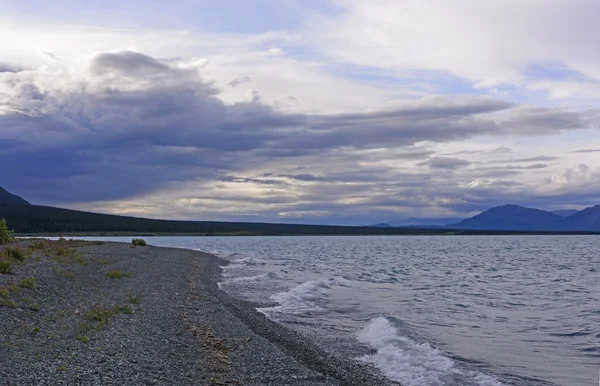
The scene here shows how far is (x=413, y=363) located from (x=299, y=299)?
1532 cm

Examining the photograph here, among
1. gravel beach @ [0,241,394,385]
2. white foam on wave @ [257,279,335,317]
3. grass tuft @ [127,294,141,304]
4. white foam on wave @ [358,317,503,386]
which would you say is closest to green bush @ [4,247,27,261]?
gravel beach @ [0,241,394,385]

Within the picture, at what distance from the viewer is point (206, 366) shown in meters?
14.5

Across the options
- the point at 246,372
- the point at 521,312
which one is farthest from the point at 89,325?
the point at 521,312

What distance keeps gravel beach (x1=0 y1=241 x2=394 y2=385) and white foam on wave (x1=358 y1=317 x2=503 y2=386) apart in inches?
38.2

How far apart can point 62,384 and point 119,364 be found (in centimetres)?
206

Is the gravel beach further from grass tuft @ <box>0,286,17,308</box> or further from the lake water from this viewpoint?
the lake water

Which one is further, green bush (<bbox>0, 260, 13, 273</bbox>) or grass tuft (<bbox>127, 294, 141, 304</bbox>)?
green bush (<bbox>0, 260, 13, 273</bbox>)

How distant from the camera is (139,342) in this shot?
51.7ft

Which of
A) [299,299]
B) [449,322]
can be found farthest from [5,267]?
[449,322]

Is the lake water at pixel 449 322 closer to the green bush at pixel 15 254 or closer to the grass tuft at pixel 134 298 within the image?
→ the grass tuft at pixel 134 298

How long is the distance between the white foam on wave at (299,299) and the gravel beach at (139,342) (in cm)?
237

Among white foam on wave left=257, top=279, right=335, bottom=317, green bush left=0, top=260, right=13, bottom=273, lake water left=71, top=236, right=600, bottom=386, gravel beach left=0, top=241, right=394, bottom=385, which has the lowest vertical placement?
lake water left=71, top=236, right=600, bottom=386

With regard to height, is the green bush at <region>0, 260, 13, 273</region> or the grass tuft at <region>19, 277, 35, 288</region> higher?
the green bush at <region>0, 260, 13, 273</region>

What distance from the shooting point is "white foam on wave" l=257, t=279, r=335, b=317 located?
28.2 meters
